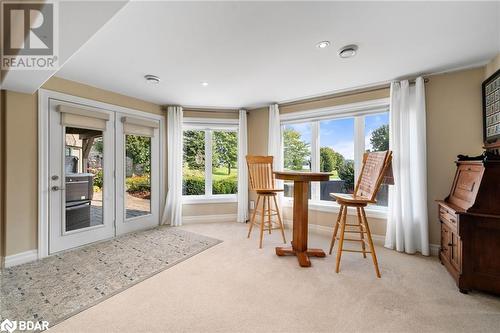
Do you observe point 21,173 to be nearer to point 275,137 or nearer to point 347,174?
point 275,137

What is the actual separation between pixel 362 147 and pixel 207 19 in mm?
2897

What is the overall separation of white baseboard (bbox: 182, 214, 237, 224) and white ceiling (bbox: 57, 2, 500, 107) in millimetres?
2476

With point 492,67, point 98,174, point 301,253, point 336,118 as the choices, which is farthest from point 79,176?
point 492,67

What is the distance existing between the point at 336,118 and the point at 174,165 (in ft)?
10.1

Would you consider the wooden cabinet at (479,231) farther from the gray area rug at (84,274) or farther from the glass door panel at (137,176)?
the glass door panel at (137,176)

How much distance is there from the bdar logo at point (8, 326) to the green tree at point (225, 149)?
3.31m

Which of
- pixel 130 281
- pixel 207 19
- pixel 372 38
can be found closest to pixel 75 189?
pixel 130 281

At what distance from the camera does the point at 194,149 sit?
4.44 m

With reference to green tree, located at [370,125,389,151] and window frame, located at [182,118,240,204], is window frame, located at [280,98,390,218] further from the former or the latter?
window frame, located at [182,118,240,204]

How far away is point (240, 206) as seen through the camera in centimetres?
431

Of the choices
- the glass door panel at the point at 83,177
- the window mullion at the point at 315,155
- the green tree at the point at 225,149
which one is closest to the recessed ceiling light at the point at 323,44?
the window mullion at the point at 315,155

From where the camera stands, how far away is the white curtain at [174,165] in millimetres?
4094

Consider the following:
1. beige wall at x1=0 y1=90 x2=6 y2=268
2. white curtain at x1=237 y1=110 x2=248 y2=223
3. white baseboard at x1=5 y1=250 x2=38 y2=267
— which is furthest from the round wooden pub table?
beige wall at x1=0 y1=90 x2=6 y2=268

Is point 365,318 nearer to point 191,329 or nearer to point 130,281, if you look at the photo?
point 191,329
